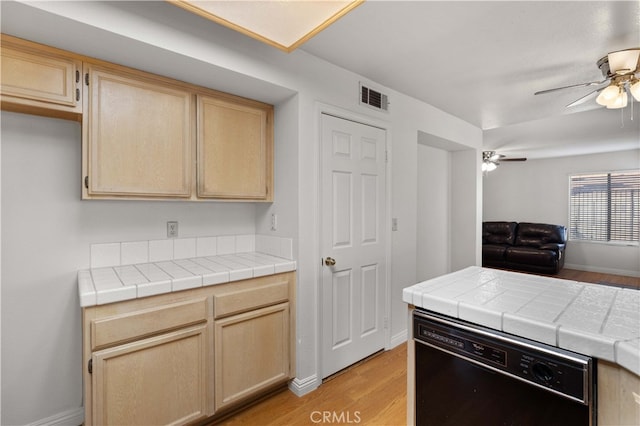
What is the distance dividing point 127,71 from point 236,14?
794mm

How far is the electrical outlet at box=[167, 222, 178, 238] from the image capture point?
7.07 ft

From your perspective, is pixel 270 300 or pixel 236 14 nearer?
pixel 236 14

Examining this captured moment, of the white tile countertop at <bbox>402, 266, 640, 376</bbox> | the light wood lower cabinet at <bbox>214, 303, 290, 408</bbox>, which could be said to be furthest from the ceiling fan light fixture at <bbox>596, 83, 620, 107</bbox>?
the light wood lower cabinet at <bbox>214, 303, 290, 408</bbox>

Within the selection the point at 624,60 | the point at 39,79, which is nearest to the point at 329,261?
the point at 39,79

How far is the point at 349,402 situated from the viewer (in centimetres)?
205

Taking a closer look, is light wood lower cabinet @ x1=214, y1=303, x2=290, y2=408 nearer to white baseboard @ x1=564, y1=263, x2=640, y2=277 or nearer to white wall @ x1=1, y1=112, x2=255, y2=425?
white wall @ x1=1, y1=112, x2=255, y2=425

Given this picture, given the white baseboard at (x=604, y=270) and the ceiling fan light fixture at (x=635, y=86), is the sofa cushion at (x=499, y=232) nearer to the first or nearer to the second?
the white baseboard at (x=604, y=270)

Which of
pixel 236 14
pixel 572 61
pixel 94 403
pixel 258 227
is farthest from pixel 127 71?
pixel 572 61

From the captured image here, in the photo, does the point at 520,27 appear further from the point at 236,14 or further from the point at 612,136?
the point at 612,136

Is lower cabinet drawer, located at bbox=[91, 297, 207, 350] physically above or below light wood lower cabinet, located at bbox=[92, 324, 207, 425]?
above

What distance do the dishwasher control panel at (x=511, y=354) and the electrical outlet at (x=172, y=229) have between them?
172 centimetres

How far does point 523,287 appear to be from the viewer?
133 cm

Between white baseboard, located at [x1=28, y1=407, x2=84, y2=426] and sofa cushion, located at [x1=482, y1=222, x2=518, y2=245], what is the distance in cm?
736

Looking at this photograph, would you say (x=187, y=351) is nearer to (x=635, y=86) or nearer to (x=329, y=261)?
(x=329, y=261)
